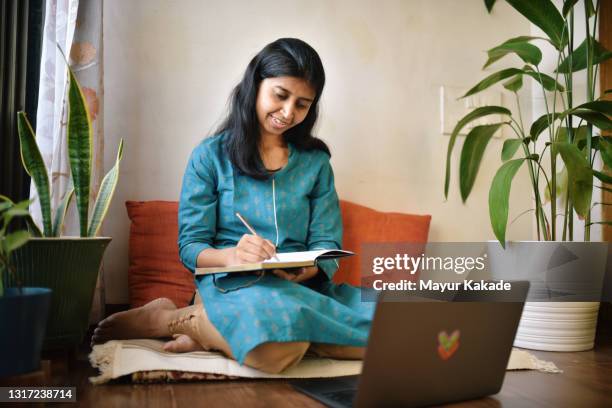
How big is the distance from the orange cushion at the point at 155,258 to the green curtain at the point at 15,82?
1.12ft

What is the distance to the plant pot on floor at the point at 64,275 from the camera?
1177 mm

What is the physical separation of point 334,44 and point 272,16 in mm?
262

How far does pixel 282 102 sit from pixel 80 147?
536 millimetres

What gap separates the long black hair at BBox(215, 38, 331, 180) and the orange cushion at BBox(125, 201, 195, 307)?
366 mm

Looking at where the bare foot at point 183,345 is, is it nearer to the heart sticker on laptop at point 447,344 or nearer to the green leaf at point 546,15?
the heart sticker on laptop at point 447,344

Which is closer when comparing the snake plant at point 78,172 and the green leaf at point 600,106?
the snake plant at point 78,172

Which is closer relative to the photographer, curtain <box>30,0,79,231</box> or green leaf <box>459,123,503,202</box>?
curtain <box>30,0,79,231</box>

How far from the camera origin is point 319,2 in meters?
2.10

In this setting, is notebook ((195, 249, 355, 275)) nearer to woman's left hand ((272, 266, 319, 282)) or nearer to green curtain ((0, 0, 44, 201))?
woman's left hand ((272, 266, 319, 282))

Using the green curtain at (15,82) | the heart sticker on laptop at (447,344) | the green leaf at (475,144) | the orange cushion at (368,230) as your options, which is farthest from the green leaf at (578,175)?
the green curtain at (15,82)

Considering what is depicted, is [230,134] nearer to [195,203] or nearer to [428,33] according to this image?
[195,203]

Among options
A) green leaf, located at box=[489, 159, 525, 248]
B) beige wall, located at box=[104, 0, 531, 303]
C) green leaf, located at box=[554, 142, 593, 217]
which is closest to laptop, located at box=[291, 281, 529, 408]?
green leaf, located at box=[489, 159, 525, 248]

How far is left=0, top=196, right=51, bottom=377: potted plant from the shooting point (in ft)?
2.99

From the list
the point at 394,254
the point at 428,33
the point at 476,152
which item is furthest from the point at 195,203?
the point at 428,33
